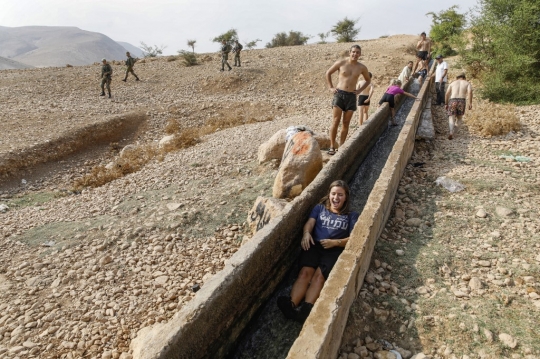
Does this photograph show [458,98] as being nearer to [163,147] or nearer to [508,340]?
[508,340]

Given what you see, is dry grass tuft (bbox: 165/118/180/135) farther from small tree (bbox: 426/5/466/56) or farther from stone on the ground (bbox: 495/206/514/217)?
small tree (bbox: 426/5/466/56)

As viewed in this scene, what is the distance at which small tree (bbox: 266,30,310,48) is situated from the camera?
1177 inches

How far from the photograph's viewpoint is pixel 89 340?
3467 mm

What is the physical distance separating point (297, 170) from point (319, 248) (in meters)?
2.11

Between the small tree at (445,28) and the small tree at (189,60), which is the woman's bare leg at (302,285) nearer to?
the small tree at (189,60)

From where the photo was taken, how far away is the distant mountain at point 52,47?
86.7 metres

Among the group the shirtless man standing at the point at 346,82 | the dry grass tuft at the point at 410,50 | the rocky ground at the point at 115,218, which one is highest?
the dry grass tuft at the point at 410,50

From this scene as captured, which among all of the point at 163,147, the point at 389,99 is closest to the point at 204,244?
the point at 163,147

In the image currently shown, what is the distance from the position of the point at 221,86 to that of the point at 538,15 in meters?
11.2

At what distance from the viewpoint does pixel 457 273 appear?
133 inches

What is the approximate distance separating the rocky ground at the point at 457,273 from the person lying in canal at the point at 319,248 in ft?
1.33

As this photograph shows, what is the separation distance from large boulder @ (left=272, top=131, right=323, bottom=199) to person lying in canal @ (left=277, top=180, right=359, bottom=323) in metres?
1.46

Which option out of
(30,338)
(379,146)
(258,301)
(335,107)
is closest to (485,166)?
(379,146)

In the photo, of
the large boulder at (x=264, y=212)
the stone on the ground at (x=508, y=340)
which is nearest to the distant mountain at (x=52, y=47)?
the large boulder at (x=264, y=212)
